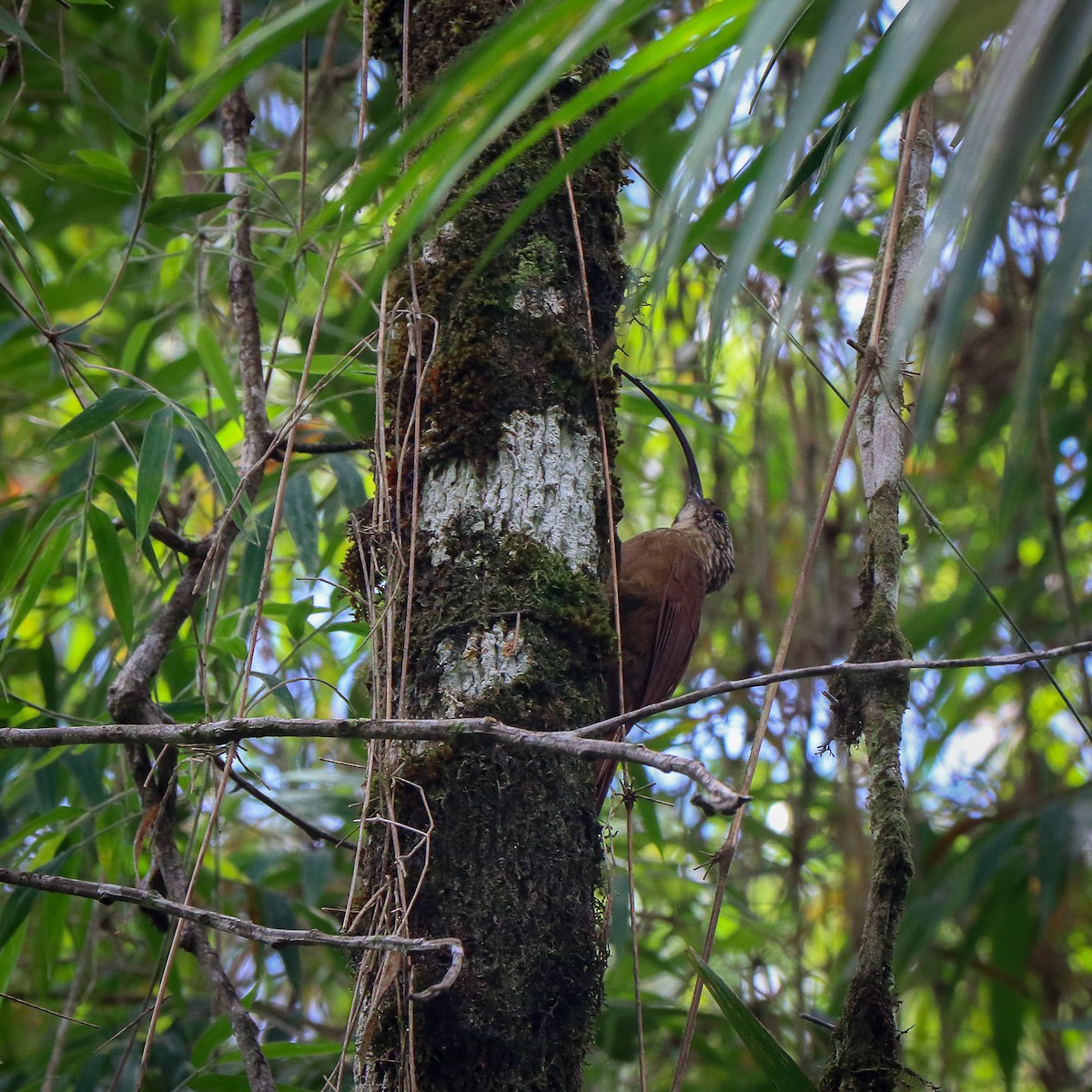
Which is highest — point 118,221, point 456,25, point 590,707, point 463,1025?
point 118,221

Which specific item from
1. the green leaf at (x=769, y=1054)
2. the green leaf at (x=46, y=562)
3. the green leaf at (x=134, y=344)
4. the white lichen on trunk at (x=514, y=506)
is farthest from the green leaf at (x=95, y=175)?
the green leaf at (x=769, y=1054)

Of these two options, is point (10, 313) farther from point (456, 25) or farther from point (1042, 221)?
point (1042, 221)

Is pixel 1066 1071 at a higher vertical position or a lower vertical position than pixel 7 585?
lower

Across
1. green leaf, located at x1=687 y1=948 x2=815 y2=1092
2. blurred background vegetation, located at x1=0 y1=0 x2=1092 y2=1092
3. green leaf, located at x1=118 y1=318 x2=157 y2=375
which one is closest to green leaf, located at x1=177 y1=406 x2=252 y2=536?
blurred background vegetation, located at x1=0 y1=0 x2=1092 y2=1092

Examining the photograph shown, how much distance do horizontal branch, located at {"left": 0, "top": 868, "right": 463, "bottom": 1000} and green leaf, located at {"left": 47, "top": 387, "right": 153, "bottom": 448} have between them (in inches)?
33.8

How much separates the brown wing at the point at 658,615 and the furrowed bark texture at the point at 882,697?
108cm

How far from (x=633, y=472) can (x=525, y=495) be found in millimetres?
2399

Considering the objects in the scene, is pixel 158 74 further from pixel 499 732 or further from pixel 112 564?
pixel 499 732

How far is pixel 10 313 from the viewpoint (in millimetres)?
3070

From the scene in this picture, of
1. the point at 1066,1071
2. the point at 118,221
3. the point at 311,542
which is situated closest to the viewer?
the point at 311,542

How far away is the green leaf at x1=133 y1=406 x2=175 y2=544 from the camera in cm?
192

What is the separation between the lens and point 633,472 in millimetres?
3996

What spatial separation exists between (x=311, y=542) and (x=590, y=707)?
40.2 inches

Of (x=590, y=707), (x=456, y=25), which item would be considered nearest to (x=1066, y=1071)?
(x=590, y=707)
